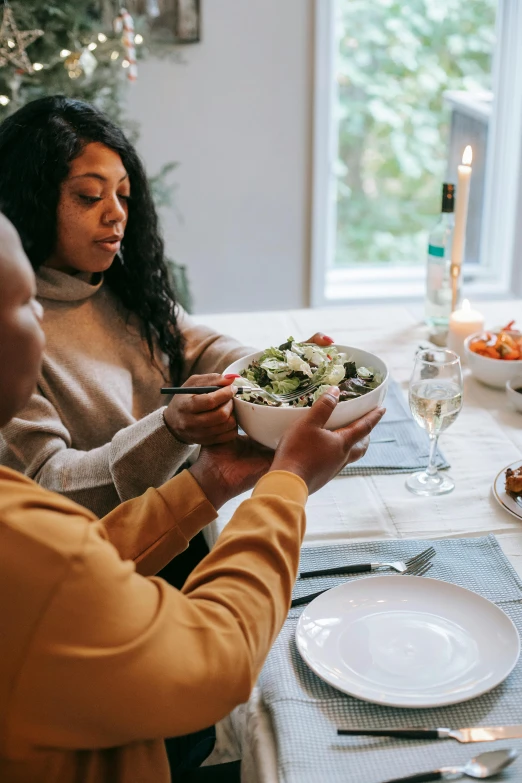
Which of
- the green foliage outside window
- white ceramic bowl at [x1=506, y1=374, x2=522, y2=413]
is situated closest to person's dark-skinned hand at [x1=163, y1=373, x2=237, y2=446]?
white ceramic bowl at [x1=506, y1=374, x2=522, y2=413]

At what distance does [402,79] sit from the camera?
370 centimetres

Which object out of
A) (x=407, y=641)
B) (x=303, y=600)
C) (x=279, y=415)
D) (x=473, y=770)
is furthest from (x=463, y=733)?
(x=279, y=415)

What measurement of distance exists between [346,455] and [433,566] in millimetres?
206

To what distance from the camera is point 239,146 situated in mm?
3336

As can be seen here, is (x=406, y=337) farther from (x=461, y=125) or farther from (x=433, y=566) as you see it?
(x=461, y=125)

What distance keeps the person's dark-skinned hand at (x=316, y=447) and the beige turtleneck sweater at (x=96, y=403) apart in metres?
0.35

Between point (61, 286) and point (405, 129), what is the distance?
2.78 metres

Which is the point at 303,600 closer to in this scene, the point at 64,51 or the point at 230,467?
the point at 230,467

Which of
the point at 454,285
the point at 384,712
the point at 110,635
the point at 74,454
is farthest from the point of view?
the point at 454,285

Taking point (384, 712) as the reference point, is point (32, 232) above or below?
above

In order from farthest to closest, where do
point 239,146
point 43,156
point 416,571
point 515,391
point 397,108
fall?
point 397,108 → point 239,146 → point 515,391 → point 43,156 → point 416,571

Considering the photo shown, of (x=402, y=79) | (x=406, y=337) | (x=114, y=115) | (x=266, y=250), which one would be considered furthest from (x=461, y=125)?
(x=406, y=337)

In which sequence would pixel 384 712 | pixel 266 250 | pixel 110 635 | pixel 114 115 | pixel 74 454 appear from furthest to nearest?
pixel 266 250
pixel 114 115
pixel 74 454
pixel 384 712
pixel 110 635

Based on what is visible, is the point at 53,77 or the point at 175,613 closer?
the point at 175,613
